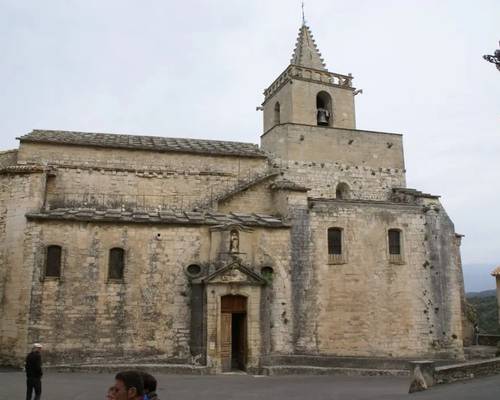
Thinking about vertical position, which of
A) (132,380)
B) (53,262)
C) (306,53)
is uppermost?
(306,53)

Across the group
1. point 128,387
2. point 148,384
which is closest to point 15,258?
point 148,384

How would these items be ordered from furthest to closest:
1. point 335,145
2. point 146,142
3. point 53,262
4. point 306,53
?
point 306,53 < point 335,145 < point 146,142 < point 53,262

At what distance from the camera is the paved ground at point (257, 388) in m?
12.6

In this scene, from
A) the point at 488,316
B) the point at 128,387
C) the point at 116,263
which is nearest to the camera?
the point at 128,387

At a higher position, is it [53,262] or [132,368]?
[53,262]

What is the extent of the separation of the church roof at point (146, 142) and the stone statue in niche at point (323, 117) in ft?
14.9

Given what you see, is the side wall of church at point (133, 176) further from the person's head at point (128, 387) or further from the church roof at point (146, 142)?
the person's head at point (128, 387)

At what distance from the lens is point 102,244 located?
19500 mm

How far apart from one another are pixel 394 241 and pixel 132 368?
1341cm

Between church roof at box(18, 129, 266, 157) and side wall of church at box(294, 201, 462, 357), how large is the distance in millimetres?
5815

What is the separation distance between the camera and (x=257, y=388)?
15.2m

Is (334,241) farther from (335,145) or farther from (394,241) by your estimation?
(335,145)

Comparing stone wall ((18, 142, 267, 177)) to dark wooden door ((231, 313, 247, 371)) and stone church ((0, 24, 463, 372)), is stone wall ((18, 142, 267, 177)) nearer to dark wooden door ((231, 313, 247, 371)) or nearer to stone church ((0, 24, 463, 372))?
stone church ((0, 24, 463, 372))

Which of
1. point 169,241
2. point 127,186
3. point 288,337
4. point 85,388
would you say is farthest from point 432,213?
point 85,388
